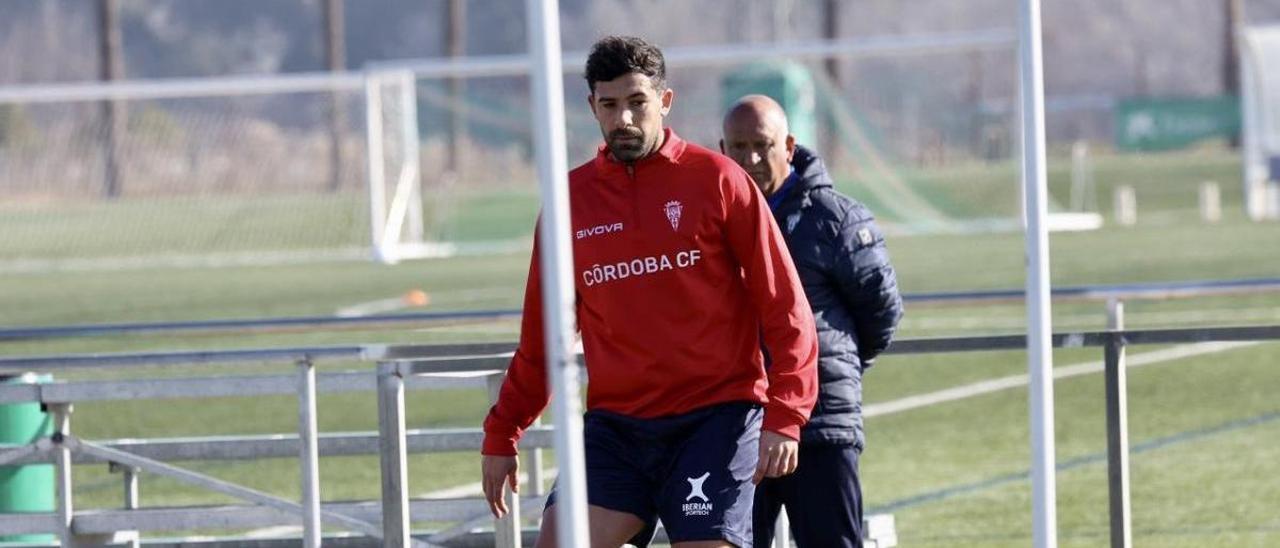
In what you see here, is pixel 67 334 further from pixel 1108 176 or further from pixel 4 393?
pixel 1108 176

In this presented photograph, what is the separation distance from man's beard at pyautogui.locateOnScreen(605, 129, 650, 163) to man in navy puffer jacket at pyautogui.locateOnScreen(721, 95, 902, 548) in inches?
31.4

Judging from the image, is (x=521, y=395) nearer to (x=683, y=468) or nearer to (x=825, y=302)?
(x=683, y=468)

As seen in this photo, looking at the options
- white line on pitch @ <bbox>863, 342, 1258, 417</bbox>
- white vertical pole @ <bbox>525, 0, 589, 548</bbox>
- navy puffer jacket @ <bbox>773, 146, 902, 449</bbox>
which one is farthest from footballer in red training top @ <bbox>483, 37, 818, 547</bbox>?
white line on pitch @ <bbox>863, 342, 1258, 417</bbox>

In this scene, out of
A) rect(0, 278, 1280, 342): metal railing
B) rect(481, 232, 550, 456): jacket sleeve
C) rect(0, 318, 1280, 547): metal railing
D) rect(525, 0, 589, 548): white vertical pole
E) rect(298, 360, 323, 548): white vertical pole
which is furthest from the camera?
rect(0, 278, 1280, 342): metal railing

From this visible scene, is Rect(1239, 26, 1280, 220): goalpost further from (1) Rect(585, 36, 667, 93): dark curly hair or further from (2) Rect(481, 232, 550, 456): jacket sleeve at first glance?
(1) Rect(585, 36, 667, 93): dark curly hair

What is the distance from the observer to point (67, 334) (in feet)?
25.1

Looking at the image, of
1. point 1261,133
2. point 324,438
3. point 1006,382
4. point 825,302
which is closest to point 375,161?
point 1261,133

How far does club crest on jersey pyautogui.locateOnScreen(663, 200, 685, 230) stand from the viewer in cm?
502

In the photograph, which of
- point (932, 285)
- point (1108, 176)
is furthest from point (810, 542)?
point (1108, 176)

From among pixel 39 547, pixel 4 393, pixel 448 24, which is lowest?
pixel 39 547

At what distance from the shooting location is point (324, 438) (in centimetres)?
727

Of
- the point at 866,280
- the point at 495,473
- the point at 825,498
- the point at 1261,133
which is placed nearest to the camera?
the point at 495,473

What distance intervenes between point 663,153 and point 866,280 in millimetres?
954

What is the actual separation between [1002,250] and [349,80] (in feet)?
33.1
